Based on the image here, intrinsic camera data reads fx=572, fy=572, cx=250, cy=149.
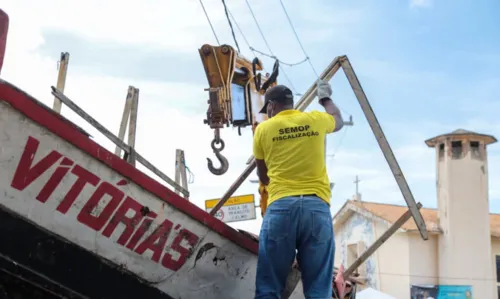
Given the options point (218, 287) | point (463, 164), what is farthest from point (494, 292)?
point (218, 287)

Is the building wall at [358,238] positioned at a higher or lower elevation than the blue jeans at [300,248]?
Result: higher

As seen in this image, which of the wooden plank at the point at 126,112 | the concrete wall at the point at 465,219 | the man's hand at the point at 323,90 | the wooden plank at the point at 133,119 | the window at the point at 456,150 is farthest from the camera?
the window at the point at 456,150

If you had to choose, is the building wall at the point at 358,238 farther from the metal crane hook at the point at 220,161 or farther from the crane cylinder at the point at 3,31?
the crane cylinder at the point at 3,31

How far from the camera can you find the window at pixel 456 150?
17188 millimetres

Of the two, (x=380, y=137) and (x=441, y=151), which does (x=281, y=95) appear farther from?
(x=441, y=151)

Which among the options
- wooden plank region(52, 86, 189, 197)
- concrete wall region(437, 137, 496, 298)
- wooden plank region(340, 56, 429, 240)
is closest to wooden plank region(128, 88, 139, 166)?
wooden plank region(52, 86, 189, 197)

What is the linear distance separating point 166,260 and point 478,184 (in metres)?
15.7

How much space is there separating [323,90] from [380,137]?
576mm

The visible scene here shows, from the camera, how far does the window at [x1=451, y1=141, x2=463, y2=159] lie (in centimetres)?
1719

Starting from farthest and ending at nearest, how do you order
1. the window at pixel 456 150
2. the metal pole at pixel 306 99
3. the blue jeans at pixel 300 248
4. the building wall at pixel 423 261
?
the building wall at pixel 423 261 → the window at pixel 456 150 → the metal pole at pixel 306 99 → the blue jeans at pixel 300 248

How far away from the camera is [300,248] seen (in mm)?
3082

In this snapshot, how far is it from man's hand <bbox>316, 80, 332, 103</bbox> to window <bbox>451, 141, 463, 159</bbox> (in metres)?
14.6

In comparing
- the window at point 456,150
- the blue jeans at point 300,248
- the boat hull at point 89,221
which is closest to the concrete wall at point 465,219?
the window at point 456,150

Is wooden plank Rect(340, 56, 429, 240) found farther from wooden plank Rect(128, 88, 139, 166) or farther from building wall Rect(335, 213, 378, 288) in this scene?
building wall Rect(335, 213, 378, 288)
